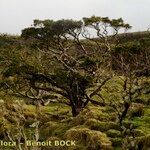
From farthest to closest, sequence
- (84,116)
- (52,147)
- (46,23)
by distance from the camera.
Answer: (46,23) → (84,116) → (52,147)

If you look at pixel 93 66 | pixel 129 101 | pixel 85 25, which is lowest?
pixel 129 101

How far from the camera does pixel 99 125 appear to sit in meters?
22.9

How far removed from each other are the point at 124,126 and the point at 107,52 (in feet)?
42.4

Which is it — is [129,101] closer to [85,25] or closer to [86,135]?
[86,135]

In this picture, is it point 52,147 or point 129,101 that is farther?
point 129,101

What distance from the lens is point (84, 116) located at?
995 inches

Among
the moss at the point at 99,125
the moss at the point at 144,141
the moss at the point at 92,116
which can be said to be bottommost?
the moss at the point at 144,141

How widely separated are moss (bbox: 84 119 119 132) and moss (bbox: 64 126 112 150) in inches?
41.3

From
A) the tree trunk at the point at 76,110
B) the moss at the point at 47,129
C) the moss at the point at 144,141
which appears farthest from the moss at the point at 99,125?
the tree trunk at the point at 76,110

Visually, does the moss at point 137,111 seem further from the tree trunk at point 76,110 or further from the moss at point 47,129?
the tree trunk at point 76,110

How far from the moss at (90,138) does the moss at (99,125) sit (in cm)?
105

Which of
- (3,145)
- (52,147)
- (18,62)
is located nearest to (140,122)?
(52,147)

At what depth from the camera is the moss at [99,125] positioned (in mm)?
22438

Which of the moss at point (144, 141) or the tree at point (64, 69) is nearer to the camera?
the moss at point (144, 141)
